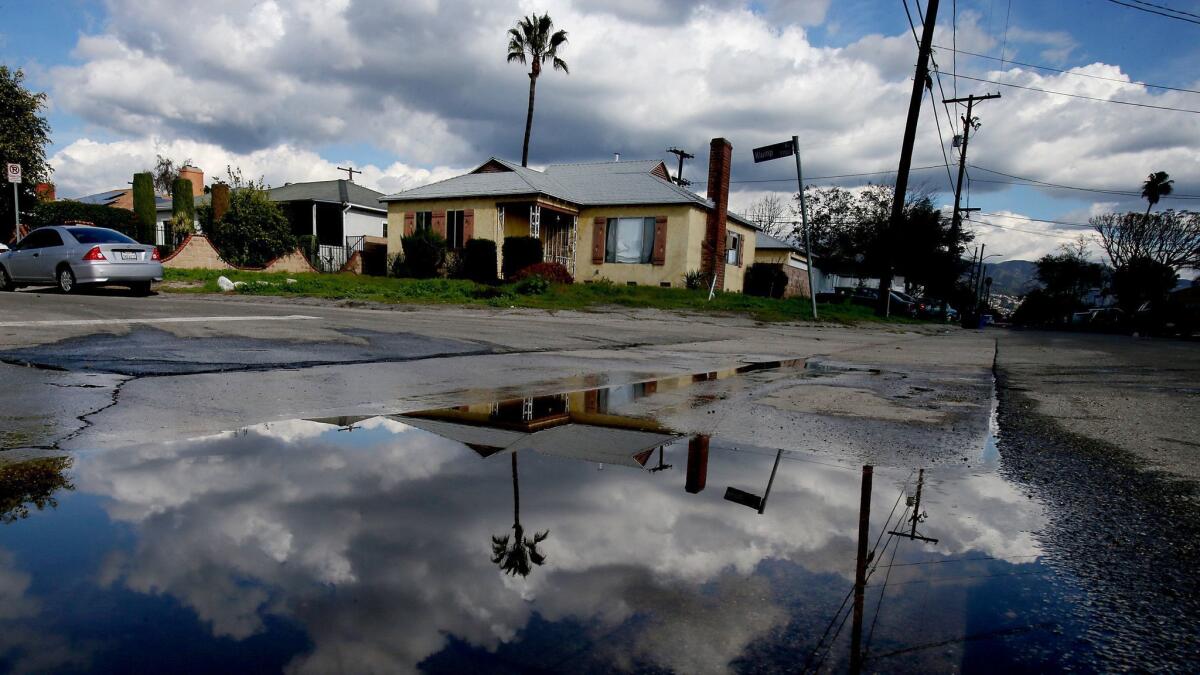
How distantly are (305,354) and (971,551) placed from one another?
5390mm

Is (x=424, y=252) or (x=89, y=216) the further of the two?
(x=89, y=216)

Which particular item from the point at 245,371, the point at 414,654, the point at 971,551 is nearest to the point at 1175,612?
the point at 971,551

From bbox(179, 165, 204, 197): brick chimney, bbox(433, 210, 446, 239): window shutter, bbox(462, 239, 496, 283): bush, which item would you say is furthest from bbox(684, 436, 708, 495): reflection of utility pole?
bbox(179, 165, 204, 197): brick chimney

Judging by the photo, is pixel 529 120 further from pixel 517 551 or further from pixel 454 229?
pixel 517 551

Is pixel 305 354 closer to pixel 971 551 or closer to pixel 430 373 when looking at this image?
pixel 430 373

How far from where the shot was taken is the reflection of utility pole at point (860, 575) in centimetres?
128

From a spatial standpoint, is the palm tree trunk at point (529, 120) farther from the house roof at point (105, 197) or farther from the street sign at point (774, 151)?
the house roof at point (105, 197)

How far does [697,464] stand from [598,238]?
2306 centimetres

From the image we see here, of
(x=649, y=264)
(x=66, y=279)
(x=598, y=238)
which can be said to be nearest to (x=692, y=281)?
(x=649, y=264)

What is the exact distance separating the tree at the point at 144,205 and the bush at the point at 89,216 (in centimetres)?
143

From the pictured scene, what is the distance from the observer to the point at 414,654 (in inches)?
49.1

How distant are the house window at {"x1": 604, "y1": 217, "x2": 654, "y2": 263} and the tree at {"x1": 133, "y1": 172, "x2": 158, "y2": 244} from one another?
20.6 m

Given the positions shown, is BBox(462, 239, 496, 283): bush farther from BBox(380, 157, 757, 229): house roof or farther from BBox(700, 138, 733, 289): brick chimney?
BBox(700, 138, 733, 289): brick chimney

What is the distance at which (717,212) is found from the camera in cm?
2461
